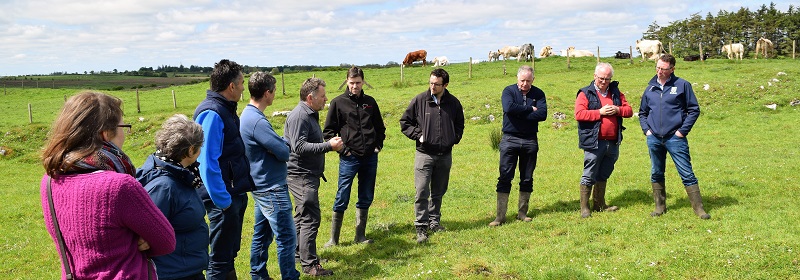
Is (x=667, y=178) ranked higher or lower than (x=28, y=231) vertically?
higher

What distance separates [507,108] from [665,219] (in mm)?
2612

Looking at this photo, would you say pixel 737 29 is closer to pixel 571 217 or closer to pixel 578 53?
pixel 578 53

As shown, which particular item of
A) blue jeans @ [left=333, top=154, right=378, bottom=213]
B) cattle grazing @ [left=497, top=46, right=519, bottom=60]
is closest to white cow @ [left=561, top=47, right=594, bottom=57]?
cattle grazing @ [left=497, top=46, right=519, bottom=60]

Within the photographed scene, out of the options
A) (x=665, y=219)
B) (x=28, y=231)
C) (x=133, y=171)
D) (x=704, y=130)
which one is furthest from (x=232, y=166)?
(x=704, y=130)

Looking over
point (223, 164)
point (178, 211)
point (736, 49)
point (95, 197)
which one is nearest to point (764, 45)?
point (736, 49)

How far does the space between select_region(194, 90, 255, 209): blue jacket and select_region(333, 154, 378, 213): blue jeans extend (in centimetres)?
222

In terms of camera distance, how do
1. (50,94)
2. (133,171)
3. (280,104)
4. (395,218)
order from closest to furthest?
1. (133,171)
2. (395,218)
3. (280,104)
4. (50,94)

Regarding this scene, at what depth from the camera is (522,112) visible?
8367 mm

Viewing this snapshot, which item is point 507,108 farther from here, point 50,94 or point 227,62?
point 50,94

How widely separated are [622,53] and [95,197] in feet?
159

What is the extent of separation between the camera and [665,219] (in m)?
8.12

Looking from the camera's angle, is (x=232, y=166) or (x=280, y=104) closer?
(x=232, y=166)

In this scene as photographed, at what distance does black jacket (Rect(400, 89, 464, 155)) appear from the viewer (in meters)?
8.14

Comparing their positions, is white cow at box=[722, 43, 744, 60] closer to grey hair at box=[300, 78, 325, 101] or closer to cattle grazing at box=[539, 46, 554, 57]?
cattle grazing at box=[539, 46, 554, 57]
